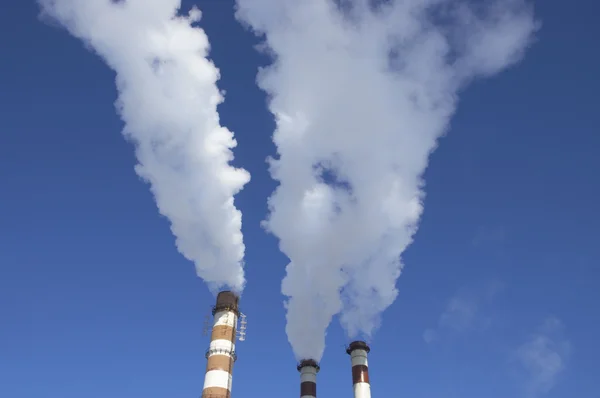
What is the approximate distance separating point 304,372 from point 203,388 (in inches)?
658

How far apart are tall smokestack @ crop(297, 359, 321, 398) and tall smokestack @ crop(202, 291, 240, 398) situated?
44.3 ft

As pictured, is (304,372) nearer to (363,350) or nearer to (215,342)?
(363,350)

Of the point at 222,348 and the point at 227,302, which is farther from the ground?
the point at 227,302

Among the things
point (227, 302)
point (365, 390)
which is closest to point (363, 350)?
point (365, 390)

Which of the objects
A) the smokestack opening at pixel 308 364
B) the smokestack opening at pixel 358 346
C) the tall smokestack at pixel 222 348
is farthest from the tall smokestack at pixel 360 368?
the tall smokestack at pixel 222 348

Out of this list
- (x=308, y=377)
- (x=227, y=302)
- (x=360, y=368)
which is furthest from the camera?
(x=308, y=377)

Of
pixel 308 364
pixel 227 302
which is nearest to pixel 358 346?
pixel 308 364

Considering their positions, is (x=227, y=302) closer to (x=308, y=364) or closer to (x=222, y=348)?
(x=222, y=348)

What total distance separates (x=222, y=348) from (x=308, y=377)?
51.4ft

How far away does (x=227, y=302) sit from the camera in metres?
38.5

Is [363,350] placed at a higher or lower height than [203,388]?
higher

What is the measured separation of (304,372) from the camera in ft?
160

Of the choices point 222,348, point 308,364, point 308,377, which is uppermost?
point 308,364

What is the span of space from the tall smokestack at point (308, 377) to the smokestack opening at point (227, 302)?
1350 cm
